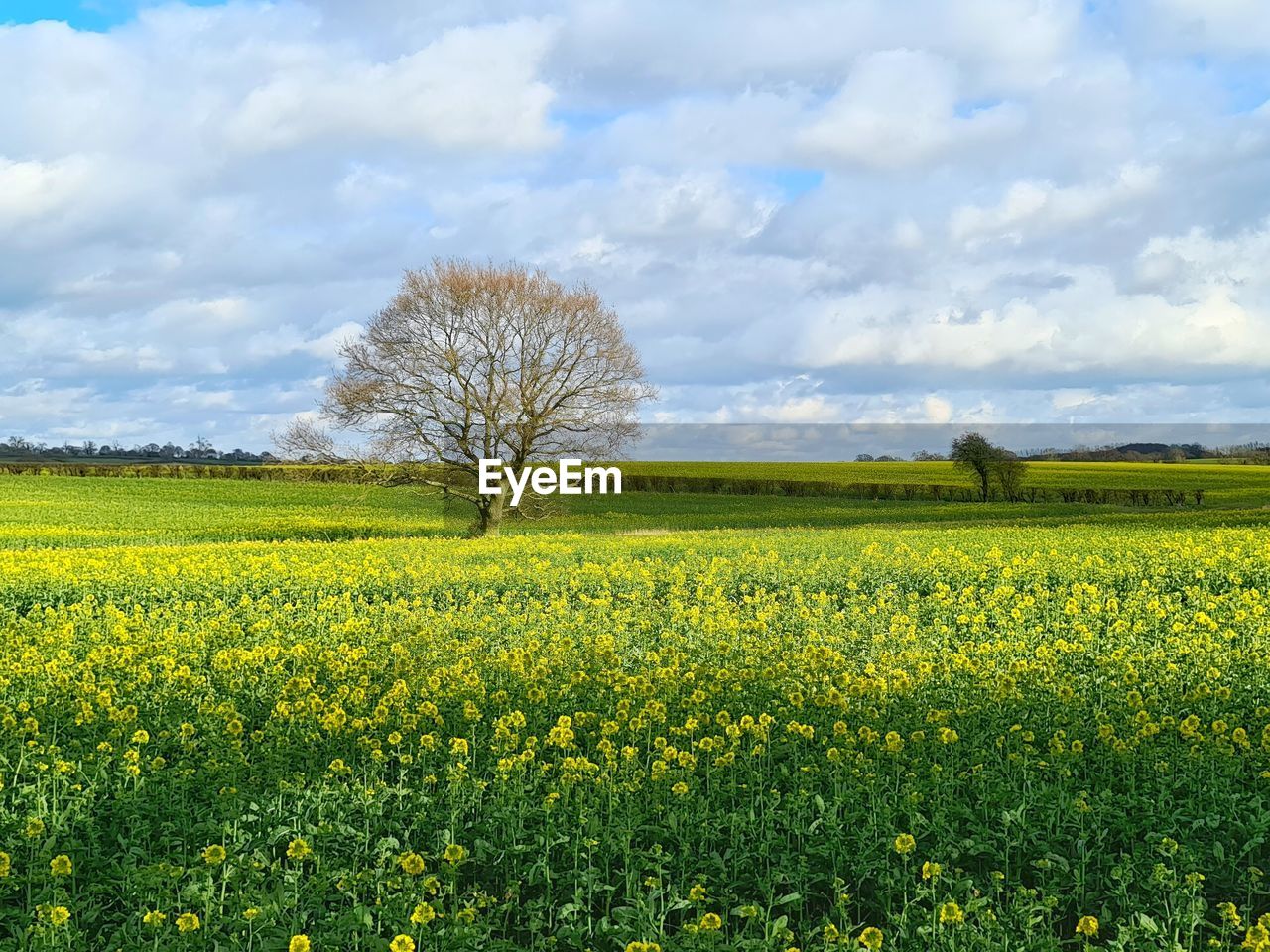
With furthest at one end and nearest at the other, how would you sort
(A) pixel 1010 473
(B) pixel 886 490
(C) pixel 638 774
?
→ (B) pixel 886 490 < (A) pixel 1010 473 < (C) pixel 638 774

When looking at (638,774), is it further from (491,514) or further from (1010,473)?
(1010,473)

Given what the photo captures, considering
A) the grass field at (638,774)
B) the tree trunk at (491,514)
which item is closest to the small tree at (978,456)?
the tree trunk at (491,514)

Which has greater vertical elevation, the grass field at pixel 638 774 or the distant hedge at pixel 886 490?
the distant hedge at pixel 886 490

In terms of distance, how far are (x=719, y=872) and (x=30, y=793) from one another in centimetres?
467

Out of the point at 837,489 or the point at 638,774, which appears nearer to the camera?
the point at 638,774

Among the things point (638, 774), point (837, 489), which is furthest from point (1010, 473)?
point (638, 774)

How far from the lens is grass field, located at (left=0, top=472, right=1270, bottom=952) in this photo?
17.5 ft

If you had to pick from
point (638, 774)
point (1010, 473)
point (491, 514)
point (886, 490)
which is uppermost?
point (1010, 473)

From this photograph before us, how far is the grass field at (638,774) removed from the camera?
5328 millimetres

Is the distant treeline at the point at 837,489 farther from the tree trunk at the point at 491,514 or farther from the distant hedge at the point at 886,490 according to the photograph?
the tree trunk at the point at 491,514

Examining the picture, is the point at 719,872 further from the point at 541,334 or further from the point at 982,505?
the point at 982,505

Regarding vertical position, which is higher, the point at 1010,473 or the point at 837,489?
the point at 1010,473

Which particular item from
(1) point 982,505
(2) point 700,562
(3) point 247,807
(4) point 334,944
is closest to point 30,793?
(3) point 247,807

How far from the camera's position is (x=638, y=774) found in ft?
22.4
